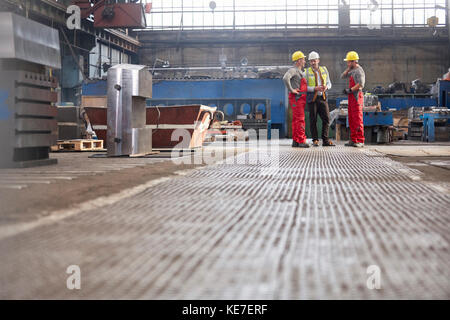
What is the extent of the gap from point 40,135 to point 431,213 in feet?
11.2

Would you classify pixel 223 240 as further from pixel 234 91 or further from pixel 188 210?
pixel 234 91

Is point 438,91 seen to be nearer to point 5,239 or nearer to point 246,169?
point 246,169

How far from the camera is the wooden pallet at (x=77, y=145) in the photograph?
6.47 metres

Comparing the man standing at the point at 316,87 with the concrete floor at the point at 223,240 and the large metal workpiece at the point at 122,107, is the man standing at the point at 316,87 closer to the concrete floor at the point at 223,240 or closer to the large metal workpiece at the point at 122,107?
the large metal workpiece at the point at 122,107

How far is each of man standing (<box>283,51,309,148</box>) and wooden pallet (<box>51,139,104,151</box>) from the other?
3.21 metres

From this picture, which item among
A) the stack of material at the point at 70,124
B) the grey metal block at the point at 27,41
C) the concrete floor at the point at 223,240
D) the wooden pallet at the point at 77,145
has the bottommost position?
the concrete floor at the point at 223,240

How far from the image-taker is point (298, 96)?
299 inches

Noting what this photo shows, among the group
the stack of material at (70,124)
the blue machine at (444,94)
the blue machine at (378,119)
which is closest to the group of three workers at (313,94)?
the blue machine at (378,119)

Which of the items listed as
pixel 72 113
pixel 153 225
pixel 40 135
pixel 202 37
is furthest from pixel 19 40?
pixel 202 37

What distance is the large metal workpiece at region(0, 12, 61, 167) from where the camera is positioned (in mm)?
3592

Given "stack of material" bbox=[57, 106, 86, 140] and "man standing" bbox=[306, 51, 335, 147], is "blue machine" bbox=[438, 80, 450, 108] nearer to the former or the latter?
"man standing" bbox=[306, 51, 335, 147]

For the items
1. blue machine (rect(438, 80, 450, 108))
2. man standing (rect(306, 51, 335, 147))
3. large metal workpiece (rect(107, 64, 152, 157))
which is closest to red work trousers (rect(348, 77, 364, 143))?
man standing (rect(306, 51, 335, 147))

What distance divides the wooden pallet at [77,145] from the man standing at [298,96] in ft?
10.5

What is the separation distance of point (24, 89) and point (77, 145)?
8.95ft
